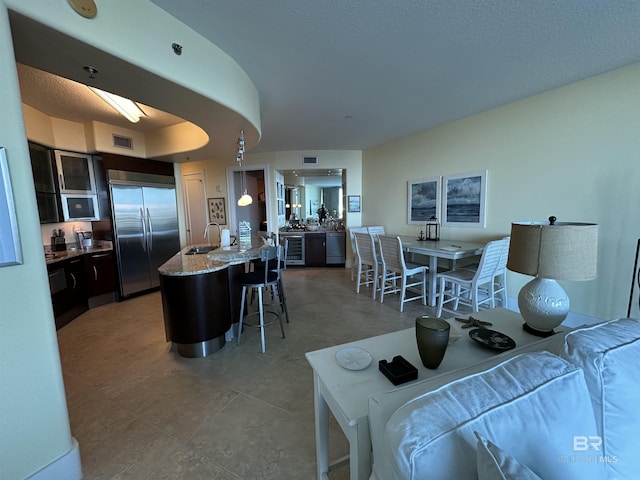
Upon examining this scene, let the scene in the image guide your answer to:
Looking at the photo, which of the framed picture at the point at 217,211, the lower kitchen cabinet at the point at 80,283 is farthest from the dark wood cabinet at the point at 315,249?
the lower kitchen cabinet at the point at 80,283

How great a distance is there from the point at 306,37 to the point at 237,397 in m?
2.70

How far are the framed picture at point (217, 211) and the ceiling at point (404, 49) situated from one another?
241 cm

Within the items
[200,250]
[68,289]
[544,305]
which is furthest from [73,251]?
[544,305]

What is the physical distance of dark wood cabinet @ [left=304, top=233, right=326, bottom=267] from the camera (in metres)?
5.91

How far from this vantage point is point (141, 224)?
13.4ft

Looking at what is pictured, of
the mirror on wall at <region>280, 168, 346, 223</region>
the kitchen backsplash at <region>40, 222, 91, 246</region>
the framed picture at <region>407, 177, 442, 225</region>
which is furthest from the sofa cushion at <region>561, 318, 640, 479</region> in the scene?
the mirror on wall at <region>280, 168, 346, 223</region>

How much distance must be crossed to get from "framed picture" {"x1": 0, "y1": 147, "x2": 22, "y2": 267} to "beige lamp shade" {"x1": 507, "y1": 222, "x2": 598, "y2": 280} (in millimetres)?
2300

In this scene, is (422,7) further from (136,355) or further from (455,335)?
(136,355)

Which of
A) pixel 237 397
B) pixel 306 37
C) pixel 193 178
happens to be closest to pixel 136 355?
pixel 237 397

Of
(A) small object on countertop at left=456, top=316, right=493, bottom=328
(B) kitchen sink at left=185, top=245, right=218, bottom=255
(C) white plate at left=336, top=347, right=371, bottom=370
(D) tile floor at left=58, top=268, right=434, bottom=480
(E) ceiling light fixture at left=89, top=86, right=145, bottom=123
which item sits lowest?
(D) tile floor at left=58, top=268, right=434, bottom=480

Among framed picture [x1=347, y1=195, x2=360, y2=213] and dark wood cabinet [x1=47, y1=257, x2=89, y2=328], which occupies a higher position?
framed picture [x1=347, y1=195, x2=360, y2=213]

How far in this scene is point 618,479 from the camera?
73 centimetres

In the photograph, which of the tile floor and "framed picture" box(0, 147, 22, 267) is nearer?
"framed picture" box(0, 147, 22, 267)

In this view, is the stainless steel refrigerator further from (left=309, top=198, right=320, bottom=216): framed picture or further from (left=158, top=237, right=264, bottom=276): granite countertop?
(left=309, top=198, right=320, bottom=216): framed picture
